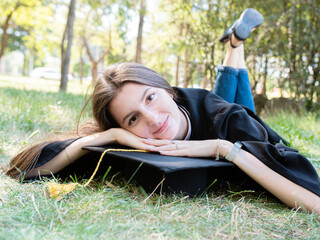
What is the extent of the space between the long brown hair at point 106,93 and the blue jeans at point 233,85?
55.0 inches

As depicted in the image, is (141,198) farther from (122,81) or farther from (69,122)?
(69,122)

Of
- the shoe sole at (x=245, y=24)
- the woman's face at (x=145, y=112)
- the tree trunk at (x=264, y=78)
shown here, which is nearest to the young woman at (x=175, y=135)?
the woman's face at (x=145, y=112)

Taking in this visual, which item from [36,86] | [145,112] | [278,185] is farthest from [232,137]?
[36,86]

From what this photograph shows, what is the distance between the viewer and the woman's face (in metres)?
2.05

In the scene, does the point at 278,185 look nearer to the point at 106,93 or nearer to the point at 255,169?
the point at 255,169

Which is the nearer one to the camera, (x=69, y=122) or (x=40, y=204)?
(x=40, y=204)

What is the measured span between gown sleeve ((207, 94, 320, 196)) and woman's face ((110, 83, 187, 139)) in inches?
13.2

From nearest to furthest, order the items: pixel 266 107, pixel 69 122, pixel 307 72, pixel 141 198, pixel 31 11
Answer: pixel 141 198 < pixel 69 122 < pixel 307 72 < pixel 266 107 < pixel 31 11

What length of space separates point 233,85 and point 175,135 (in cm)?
182

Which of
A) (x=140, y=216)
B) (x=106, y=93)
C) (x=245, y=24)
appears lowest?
(x=140, y=216)

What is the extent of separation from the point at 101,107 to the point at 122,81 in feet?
0.80

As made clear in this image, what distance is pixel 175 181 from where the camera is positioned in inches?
67.6

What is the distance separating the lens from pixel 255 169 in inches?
68.8

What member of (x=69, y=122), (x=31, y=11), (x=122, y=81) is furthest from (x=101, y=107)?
(x=31, y=11)
